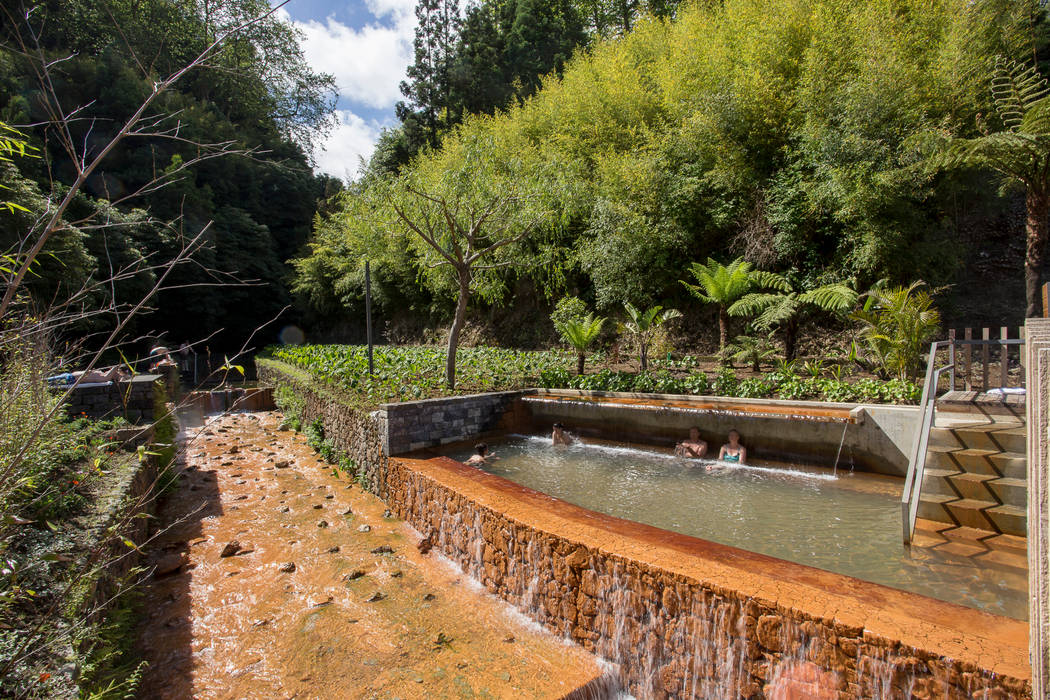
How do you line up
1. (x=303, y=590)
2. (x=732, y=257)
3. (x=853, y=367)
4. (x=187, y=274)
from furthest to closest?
(x=187, y=274)
(x=732, y=257)
(x=853, y=367)
(x=303, y=590)

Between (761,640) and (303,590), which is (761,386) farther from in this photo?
(303,590)

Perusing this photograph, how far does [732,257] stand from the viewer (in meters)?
11.1

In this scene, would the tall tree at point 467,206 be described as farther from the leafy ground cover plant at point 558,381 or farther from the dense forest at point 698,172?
the leafy ground cover plant at point 558,381

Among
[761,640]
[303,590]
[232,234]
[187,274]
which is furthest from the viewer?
[232,234]

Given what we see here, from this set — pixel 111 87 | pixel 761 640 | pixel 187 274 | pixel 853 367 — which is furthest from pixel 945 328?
pixel 111 87

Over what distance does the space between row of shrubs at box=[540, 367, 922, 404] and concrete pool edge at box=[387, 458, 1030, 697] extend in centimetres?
418

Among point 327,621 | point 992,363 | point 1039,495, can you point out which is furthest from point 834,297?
point 327,621

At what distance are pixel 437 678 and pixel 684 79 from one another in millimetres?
12593

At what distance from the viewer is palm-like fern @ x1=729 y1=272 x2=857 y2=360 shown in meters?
8.25

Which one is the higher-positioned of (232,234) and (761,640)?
(232,234)

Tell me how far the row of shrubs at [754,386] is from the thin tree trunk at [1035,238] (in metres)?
2.50

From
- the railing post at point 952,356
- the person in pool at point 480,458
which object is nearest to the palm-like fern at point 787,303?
the railing post at point 952,356

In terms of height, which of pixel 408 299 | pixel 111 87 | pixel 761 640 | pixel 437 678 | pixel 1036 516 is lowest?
pixel 437 678

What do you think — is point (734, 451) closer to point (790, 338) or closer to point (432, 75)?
point (790, 338)
